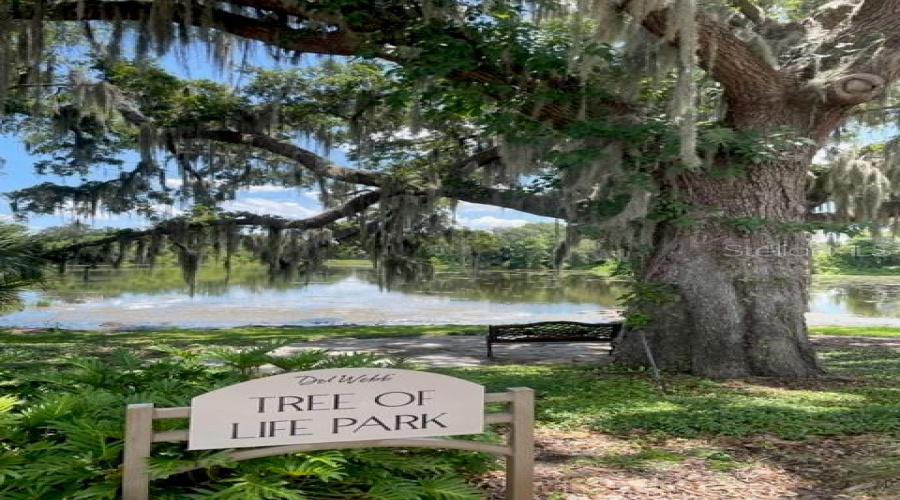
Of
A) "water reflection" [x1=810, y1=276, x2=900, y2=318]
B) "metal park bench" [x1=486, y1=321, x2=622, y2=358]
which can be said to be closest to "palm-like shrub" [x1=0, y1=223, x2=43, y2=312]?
"metal park bench" [x1=486, y1=321, x2=622, y2=358]

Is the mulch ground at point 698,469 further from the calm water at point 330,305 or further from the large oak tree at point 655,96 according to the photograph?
the calm water at point 330,305

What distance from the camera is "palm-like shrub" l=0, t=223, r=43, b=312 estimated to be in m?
5.30

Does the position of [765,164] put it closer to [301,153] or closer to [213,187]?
[301,153]

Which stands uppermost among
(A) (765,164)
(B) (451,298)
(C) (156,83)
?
(C) (156,83)

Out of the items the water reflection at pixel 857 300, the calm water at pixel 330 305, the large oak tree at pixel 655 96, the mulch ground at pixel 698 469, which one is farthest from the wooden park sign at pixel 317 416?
the water reflection at pixel 857 300

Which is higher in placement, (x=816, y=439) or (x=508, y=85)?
(x=508, y=85)

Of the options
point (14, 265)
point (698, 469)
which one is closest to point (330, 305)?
point (14, 265)

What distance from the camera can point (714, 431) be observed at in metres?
4.91

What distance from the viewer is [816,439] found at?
4.73 metres

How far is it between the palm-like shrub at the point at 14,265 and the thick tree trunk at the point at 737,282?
→ 5759 mm

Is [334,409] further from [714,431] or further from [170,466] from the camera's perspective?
[714,431]

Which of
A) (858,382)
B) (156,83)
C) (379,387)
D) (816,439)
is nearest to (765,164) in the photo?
(858,382)

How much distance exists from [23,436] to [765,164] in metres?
7.34

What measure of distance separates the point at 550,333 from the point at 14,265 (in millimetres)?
6865
